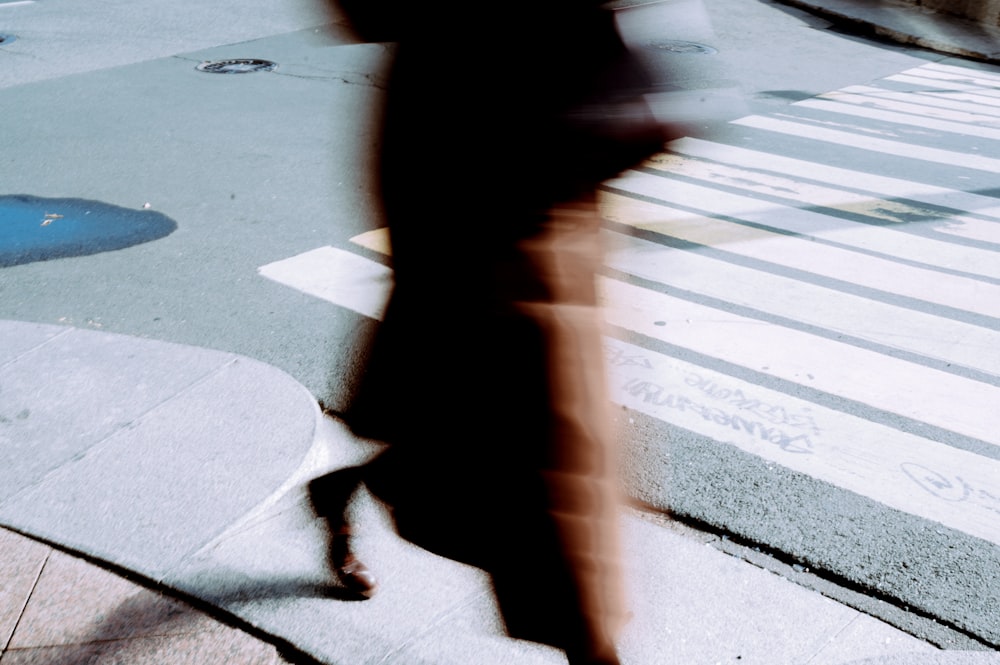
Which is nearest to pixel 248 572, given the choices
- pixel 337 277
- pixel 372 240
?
pixel 337 277

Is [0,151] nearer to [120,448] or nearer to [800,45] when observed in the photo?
[120,448]

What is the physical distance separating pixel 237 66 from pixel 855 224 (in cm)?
741

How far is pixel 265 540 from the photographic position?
10.6 ft

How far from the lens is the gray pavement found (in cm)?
280

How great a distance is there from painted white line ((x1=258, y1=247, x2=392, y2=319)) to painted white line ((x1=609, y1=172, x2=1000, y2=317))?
1.48m

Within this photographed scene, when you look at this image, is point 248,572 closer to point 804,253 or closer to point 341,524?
point 341,524

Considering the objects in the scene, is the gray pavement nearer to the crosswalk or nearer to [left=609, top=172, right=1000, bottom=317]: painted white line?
the crosswalk

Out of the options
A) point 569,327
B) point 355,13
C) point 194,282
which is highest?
point 355,13

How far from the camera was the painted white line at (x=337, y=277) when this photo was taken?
17.4 feet

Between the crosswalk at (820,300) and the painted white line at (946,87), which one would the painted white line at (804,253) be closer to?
the crosswalk at (820,300)

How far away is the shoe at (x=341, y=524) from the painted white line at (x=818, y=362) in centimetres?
201

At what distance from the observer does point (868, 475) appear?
3.72 m

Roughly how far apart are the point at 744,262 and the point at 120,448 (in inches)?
146

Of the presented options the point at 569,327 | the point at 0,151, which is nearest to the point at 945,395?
the point at 569,327
